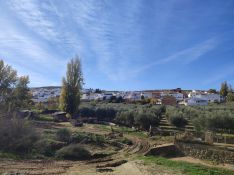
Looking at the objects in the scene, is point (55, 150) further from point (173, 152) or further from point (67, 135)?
point (173, 152)

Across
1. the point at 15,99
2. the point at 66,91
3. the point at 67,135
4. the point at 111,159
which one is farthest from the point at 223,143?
the point at 66,91

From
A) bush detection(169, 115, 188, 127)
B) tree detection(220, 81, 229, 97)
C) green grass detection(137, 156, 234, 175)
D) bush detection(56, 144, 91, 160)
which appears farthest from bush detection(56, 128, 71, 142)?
tree detection(220, 81, 229, 97)

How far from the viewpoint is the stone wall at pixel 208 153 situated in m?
23.7

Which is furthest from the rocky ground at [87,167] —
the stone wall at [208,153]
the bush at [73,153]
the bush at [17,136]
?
the bush at [17,136]

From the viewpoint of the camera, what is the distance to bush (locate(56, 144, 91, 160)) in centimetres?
2593

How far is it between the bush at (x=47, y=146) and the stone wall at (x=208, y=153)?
437 inches

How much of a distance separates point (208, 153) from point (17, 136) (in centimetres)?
1635

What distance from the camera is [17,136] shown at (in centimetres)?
2691

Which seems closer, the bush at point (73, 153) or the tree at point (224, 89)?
the bush at point (73, 153)

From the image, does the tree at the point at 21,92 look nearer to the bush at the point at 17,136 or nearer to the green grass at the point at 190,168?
the bush at the point at 17,136

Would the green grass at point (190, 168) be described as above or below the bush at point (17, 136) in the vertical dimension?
below

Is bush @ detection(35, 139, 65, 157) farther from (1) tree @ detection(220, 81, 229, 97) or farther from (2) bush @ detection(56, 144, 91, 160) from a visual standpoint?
(1) tree @ detection(220, 81, 229, 97)

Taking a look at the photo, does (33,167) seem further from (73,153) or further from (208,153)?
(208,153)

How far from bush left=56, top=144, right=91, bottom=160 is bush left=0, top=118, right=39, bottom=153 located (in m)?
2.85
